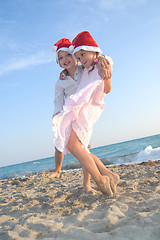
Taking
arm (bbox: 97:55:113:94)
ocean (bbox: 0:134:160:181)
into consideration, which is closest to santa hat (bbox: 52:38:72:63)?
arm (bbox: 97:55:113:94)

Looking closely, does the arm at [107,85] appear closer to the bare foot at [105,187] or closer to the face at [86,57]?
the face at [86,57]

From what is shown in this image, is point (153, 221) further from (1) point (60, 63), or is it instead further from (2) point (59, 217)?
(1) point (60, 63)

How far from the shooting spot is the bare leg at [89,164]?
6.72 feet

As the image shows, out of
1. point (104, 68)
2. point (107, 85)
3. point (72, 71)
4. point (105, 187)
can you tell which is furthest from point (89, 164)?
point (72, 71)

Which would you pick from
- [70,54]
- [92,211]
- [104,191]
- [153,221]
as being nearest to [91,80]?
[70,54]

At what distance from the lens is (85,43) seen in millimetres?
2303

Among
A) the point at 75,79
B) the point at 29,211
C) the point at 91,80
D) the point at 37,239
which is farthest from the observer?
the point at 75,79

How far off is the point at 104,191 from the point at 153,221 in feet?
2.42

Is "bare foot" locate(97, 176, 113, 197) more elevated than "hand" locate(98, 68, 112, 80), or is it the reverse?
"hand" locate(98, 68, 112, 80)

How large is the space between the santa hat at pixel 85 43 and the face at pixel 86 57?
0.05 meters

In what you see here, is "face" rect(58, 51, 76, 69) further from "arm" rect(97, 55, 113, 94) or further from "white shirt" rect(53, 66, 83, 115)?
"arm" rect(97, 55, 113, 94)

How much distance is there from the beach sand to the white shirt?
112 centimetres

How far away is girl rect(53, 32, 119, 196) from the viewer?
6.92 ft

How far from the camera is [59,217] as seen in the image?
5.82 feet
